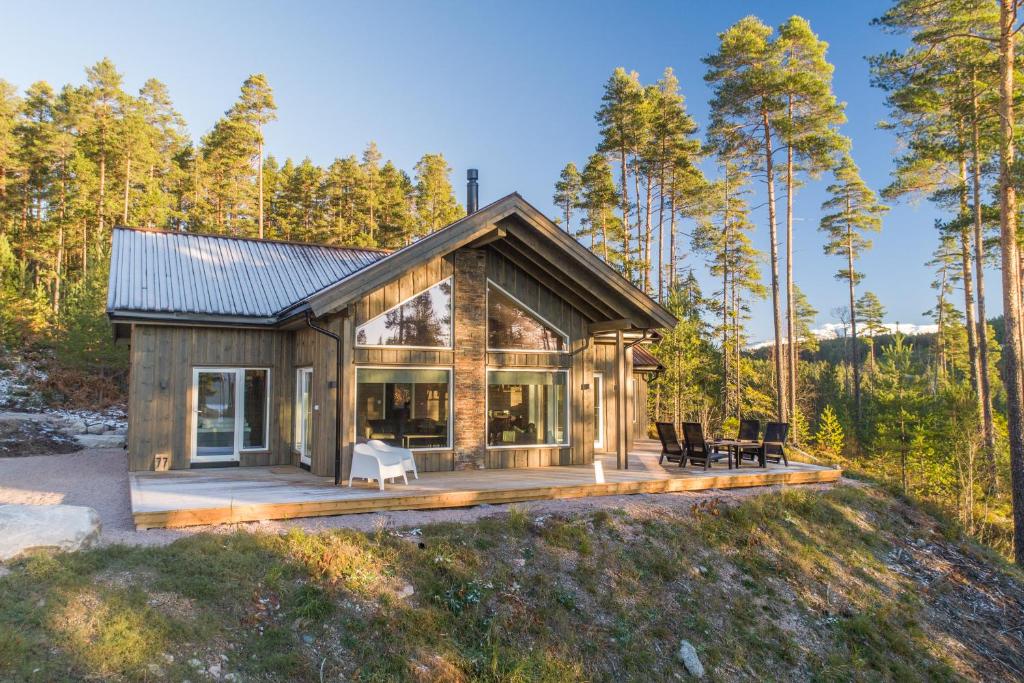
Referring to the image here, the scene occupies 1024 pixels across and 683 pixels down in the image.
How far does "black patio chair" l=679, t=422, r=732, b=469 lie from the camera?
424 inches

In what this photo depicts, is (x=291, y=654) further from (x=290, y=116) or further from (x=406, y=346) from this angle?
(x=290, y=116)

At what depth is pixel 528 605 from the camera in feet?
19.2

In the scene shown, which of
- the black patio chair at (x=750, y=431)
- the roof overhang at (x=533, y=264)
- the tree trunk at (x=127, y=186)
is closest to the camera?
the roof overhang at (x=533, y=264)

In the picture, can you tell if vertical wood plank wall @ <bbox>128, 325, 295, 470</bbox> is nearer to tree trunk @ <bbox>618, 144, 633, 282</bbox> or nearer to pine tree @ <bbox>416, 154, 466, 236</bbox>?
tree trunk @ <bbox>618, 144, 633, 282</bbox>

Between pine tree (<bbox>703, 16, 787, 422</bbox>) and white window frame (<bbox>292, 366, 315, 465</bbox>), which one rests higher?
pine tree (<bbox>703, 16, 787, 422</bbox>)

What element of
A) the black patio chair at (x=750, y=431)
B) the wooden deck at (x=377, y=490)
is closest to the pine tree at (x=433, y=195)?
the black patio chair at (x=750, y=431)

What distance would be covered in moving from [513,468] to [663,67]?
2073 centimetres

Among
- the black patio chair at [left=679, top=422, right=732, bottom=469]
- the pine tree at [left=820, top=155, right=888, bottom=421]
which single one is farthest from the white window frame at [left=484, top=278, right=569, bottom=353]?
the pine tree at [left=820, top=155, right=888, bottom=421]

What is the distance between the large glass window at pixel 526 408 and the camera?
1060 centimetres

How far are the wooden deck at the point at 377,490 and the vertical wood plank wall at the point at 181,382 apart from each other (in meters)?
0.51

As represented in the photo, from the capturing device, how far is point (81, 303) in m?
19.7

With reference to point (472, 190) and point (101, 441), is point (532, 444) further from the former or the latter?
point (101, 441)

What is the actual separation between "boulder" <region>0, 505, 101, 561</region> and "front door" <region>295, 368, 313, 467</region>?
4515 mm

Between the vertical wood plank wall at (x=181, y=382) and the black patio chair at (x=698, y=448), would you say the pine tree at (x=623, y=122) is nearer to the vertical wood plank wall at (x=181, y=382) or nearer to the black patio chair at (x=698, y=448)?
the black patio chair at (x=698, y=448)
